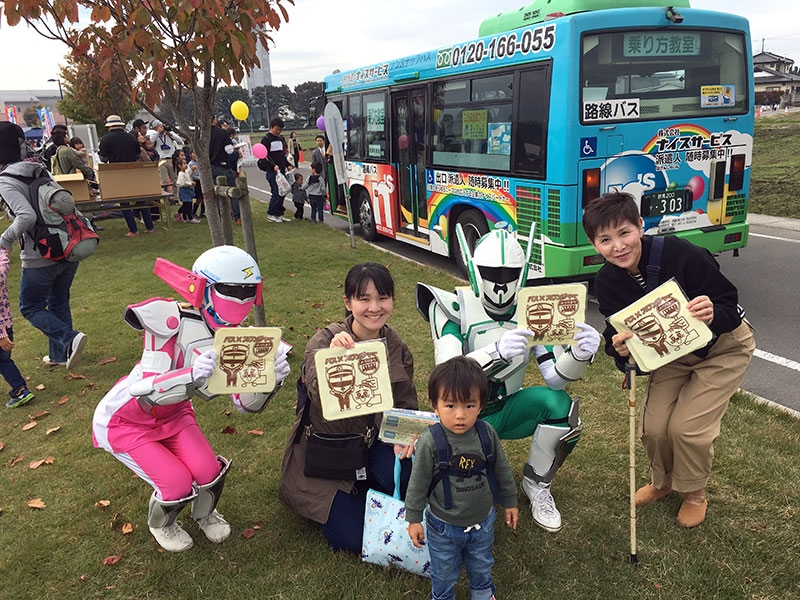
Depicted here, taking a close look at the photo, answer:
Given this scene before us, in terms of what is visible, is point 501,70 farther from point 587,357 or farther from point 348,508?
point 348,508

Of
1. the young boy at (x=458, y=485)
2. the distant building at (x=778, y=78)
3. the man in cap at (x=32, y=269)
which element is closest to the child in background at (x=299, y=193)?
the man in cap at (x=32, y=269)

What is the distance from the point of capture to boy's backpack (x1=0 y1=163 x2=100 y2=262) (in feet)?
16.1

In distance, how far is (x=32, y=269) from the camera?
5.09 meters

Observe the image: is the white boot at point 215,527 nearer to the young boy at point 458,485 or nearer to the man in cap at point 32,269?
the young boy at point 458,485

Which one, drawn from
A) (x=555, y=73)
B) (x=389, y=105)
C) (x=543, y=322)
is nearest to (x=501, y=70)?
(x=555, y=73)

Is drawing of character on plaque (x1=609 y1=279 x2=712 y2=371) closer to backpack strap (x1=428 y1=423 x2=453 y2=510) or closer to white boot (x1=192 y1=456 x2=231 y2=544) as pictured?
backpack strap (x1=428 y1=423 x2=453 y2=510)

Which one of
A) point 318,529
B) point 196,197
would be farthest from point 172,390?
point 196,197

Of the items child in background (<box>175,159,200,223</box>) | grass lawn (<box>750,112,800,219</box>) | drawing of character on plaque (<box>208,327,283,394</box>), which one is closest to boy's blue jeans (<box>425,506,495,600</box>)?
drawing of character on plaque (<box>208,327,283,394</box>)

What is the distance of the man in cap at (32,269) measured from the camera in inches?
189

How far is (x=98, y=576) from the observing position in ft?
9.80

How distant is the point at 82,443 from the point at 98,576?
5.16 feet

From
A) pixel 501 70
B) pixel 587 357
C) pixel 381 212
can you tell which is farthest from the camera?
pixel 381 212

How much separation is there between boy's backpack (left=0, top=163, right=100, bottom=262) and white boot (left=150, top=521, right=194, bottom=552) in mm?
2979

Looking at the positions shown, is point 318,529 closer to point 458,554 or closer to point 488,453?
point 458,554
